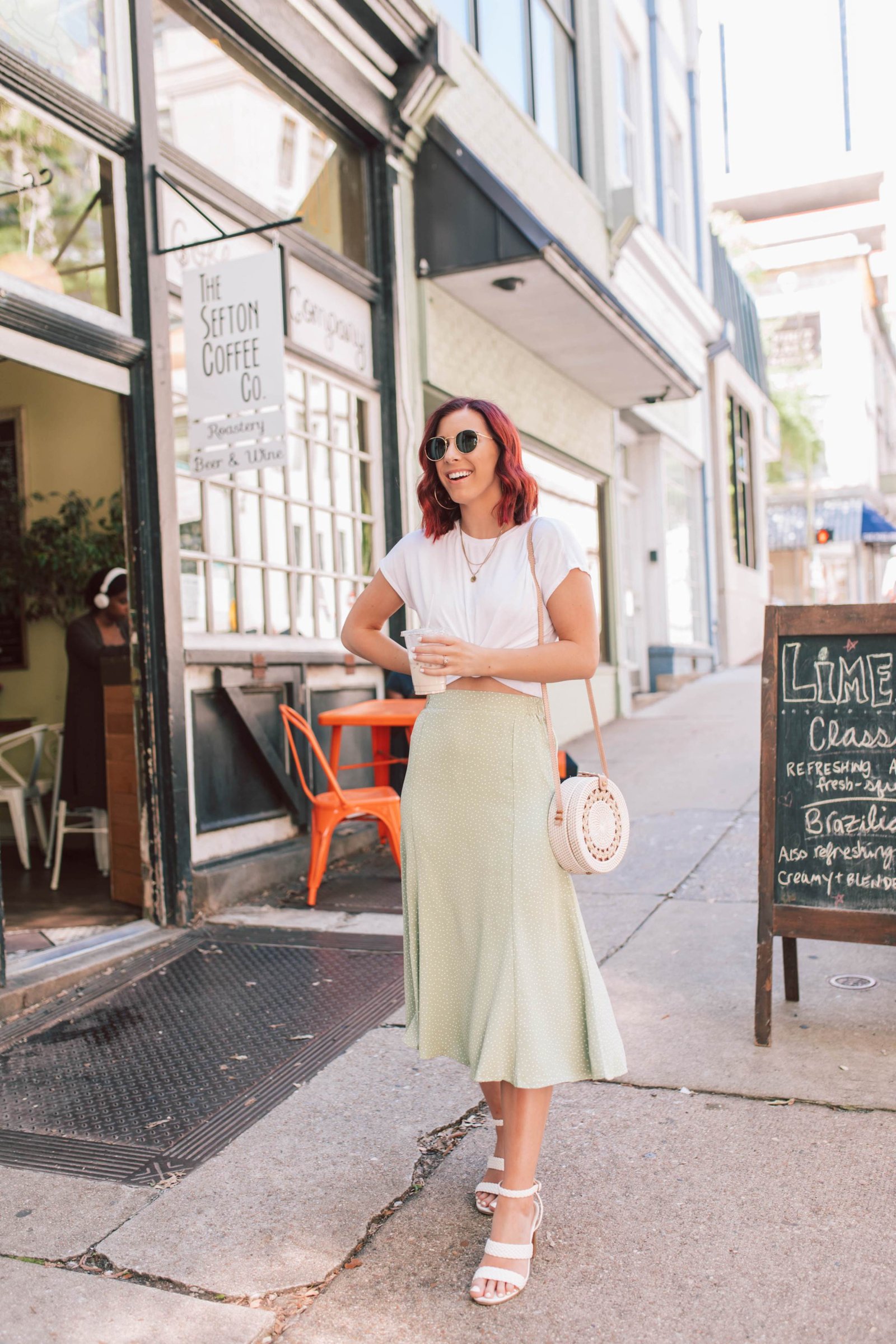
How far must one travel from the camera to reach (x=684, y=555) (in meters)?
15.9

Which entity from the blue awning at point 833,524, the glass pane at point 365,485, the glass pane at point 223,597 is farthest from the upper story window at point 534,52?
the blue awning at point 833,524

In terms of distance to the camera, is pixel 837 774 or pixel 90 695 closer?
pixel 837 774

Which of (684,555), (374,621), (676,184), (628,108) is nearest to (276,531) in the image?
(374,621)

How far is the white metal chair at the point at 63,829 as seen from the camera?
6477mm

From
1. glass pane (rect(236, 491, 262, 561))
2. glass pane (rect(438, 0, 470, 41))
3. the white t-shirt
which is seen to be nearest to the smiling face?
the white t-shirt

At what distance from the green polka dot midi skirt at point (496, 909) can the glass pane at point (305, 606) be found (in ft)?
13.9

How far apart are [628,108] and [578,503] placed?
16.1 ft

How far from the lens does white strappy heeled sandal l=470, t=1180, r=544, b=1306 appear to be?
2297 mm

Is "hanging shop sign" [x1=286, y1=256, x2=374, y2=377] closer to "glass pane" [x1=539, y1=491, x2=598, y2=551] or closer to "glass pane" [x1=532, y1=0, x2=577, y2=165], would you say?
"glass pane" [x1=539, y1=491, x2=598, y2=551]

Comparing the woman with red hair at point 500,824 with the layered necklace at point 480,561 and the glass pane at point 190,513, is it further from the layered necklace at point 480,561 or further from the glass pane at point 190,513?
the glass pane at point 190,513

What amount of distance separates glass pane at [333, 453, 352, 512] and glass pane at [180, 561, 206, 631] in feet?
4.88

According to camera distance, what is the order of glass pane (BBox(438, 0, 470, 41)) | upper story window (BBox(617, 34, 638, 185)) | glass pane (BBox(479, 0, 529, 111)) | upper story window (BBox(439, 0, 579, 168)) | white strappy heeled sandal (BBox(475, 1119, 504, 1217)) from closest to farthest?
1. white strappy heeled sandal (BBox(475, 1119, 504, 1217))
2. glass pane (BBox(438, 0, 470, 41))
3. upper story window (BBox(439, 0, 579, 168))
4. glass pane (BBox(479, 0, 529, 111))
5. upper story window (BBox(617, 34, 638, 185))

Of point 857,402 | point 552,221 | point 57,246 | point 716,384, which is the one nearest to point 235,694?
point 57,246

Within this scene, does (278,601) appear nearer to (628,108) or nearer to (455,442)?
(455,442)
